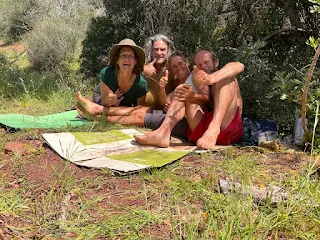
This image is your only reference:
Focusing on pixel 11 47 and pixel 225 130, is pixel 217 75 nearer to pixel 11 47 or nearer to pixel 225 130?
pixel 225 130

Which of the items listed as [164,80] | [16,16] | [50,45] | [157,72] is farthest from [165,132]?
[16,16]

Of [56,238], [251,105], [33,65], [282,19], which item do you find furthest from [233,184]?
[33,65]

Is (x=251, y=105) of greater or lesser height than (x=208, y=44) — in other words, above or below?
below

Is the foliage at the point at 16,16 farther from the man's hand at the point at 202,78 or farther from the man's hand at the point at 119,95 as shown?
the man's hand at the point at 202,78

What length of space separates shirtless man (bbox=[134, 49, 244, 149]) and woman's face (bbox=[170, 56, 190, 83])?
59 cm

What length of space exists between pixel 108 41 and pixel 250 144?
451cm

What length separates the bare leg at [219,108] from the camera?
320cm

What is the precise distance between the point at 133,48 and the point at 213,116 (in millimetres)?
1318

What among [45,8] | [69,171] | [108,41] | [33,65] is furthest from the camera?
[45,8]

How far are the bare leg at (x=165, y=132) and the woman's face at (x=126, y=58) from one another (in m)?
0.91

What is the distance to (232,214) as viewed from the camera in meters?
2.01

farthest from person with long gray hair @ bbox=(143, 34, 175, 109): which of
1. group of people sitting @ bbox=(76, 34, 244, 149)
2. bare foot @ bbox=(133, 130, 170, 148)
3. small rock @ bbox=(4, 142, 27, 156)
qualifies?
small rock @ bbox=(4, 142, 27, 156)

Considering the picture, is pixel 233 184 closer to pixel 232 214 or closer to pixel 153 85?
pixel 232 214

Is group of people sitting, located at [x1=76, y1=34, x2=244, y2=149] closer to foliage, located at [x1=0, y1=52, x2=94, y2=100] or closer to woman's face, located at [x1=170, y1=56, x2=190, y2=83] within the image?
woman's face, located at [x1=170, y1=56, x2=190, y2=83]
